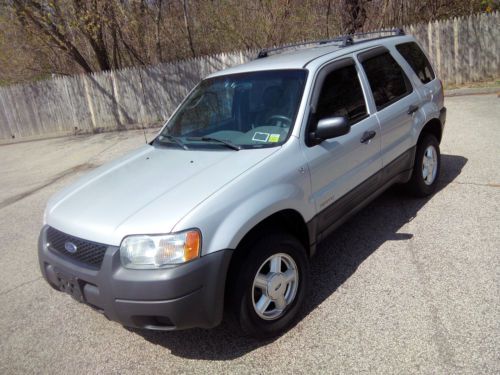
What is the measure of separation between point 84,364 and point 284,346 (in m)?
1.41

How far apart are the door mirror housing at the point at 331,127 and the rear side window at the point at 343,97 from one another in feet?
0.77

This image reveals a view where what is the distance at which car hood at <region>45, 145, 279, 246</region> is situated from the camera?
275 cm

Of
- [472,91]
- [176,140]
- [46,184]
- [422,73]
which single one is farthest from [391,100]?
[472,91]

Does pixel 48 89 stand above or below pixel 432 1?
below

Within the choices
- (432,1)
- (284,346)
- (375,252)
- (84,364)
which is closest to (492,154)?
(375,252)

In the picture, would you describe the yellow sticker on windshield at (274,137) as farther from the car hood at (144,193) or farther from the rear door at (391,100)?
the rear door at (391,100)

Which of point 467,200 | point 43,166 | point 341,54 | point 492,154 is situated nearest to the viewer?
point 341,54

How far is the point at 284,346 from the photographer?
3.06m

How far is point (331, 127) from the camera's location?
335 cm

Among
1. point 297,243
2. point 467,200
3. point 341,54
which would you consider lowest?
point 467,200

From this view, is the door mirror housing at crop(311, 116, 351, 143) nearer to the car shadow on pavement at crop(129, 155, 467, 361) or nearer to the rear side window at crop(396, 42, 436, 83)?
the car shadow on pavement at crop(129, 155, 467, 361)

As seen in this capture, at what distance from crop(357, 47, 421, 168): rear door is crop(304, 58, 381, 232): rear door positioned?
18 centimetres

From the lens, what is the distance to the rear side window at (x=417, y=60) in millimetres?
4988

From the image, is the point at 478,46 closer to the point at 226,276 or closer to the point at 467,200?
the point at 467,200
